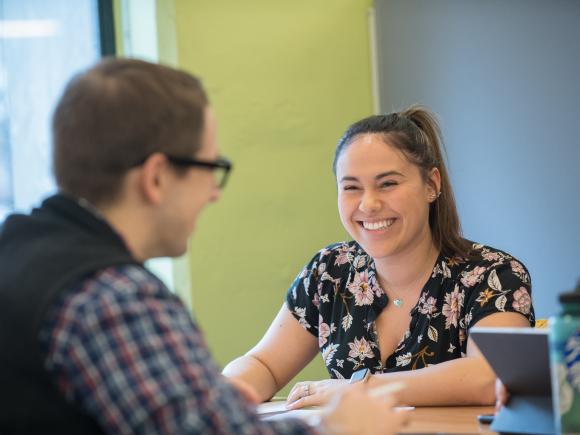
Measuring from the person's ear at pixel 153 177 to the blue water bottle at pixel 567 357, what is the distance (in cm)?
60

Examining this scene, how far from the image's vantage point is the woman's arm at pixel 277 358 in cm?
235

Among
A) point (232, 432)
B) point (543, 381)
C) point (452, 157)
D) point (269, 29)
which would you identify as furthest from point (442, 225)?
point (269, 29)

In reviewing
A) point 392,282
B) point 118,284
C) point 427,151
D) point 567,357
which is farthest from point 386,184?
point 118,284

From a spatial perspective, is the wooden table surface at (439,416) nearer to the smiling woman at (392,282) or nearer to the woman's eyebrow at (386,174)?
the smiling woman at (392,282)

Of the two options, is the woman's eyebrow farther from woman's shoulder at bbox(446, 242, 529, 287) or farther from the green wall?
the green wall

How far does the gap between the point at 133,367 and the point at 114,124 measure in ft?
1.08

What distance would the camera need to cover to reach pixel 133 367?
1001 millimetres

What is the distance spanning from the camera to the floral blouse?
2.20 m

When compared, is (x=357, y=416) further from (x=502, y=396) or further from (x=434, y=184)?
(x=434, y=184)

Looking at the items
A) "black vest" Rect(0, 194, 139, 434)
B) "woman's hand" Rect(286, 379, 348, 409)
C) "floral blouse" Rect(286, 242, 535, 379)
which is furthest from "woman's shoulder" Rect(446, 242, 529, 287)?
"black vest" Rect(0, 194, 139, 434)

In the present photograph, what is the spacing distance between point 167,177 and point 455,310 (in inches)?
48.6

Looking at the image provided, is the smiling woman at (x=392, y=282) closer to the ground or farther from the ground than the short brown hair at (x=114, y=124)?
closer to the ground

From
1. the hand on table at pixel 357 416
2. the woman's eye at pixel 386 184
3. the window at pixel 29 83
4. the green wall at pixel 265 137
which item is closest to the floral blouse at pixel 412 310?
the woman's eye at pixel 386 184

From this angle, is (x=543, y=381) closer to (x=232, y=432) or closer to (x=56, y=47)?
(x=232, y=432)
